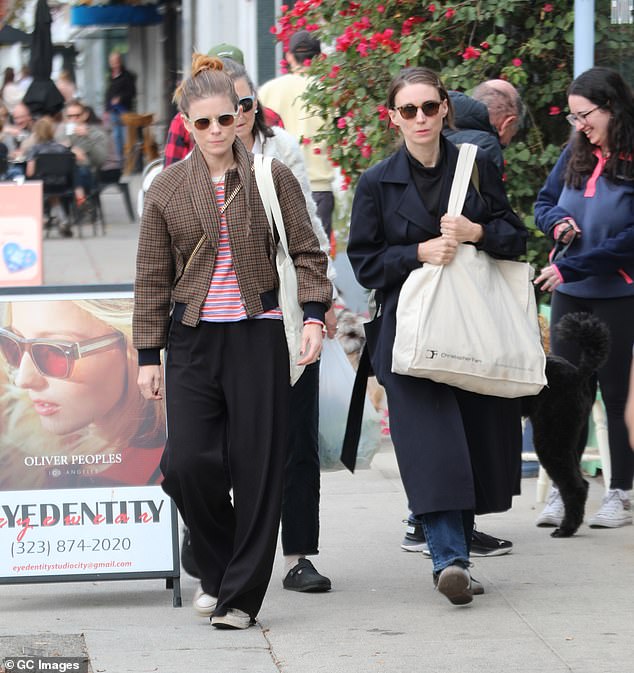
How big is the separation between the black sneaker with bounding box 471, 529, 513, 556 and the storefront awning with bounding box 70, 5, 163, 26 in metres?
20.5

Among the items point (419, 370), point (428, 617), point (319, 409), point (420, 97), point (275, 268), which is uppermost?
point (420, 97)

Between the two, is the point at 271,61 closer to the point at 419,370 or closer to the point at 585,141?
the point at 585,141

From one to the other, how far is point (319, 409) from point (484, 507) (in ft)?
2.74

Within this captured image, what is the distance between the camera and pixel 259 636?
15.4ft

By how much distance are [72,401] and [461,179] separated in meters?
1.59

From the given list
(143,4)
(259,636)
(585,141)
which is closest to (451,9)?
(585,141)

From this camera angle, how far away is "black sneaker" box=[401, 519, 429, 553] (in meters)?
5.87

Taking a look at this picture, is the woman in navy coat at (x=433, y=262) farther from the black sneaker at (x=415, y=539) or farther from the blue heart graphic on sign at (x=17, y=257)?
the blue heart graphic on sign at (x=17, y=257)

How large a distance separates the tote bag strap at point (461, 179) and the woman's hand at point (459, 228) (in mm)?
36

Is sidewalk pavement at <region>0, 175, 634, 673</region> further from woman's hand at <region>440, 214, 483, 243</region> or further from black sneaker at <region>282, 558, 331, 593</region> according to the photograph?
woman's hand at <region>440, 214, 483, 243</region>

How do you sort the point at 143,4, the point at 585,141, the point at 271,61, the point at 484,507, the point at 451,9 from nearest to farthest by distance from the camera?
the point at 484,507 → the point at 585,141 → the point at 451,9 → the point at 271,61 → the point at 143,4

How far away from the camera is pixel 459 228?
4840mm

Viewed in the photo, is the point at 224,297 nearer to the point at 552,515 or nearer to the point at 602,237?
the point at 602,237

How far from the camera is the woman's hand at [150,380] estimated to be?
4.70 meters
